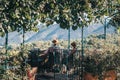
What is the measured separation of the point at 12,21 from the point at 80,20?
7.32 feet

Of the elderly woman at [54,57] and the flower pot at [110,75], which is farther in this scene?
the elderly woman at [54,57]

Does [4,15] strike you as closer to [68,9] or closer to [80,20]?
[68,9]

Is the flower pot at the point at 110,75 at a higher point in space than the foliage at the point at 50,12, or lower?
lower

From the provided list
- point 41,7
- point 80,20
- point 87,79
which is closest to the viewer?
point 41,7

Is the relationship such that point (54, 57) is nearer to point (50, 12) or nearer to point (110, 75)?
point (110, 75)

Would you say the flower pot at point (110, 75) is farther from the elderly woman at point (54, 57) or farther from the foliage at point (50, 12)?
the elderly woman at point (54, 57)

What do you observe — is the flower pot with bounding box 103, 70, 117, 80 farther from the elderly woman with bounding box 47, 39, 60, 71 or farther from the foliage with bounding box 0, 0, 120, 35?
the elderly woman with bounding box 47, 39, 60, 71

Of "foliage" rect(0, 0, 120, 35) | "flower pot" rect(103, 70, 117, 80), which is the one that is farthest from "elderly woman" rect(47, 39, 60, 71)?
"foliage" rect(0, 0, 120, 35)

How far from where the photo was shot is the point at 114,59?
42.6 feet

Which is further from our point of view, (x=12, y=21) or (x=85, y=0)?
(x=85, y=0)

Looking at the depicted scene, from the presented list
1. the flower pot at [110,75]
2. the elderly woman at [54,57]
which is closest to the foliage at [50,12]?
the flower pot at [110,75]

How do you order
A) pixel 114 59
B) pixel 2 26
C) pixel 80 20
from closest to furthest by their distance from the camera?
pixel 2 26, pixel 80 20, pixel 114 59

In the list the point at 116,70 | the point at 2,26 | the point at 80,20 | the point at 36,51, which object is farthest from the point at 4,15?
the point at 36,51

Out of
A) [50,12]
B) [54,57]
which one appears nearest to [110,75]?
[54,57]
